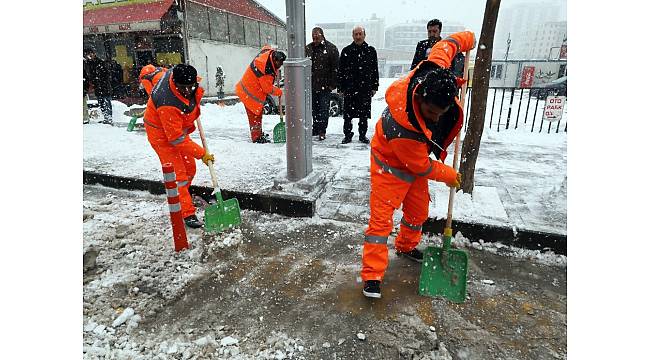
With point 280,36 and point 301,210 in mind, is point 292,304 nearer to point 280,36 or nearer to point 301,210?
point 301,210

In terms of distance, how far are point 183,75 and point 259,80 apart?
311 cm

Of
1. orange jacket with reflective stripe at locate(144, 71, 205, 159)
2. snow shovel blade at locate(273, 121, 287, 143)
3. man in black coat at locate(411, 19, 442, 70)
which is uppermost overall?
man in black coat at locate(411, 19, 442, 70)

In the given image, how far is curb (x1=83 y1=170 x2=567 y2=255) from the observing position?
3177mm

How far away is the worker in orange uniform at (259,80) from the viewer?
6176 mm

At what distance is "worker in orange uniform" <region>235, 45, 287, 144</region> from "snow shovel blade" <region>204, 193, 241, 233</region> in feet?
10.7

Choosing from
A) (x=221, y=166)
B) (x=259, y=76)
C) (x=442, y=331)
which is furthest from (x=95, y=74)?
(x=442, y=331)

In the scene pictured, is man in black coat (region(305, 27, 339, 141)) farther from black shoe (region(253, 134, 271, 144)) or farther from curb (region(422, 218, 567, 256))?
curb (region(422, 218, 567, 256))

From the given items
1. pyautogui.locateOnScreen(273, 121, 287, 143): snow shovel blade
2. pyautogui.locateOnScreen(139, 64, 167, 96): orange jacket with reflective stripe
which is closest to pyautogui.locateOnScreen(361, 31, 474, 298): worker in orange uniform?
pyautogui.locateOnScreen(139, 64, 167, 96): orange jacket with reflective stripe

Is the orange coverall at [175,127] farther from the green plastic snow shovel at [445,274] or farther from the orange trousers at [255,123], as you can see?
the orange trousers at [255,123]

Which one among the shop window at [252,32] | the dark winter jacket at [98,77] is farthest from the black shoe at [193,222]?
the shop window at [252,32]

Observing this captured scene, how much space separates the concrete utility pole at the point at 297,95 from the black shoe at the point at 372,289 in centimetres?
192

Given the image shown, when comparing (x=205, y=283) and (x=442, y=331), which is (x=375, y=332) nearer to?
(x=442, y=331)

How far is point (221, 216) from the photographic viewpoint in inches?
139

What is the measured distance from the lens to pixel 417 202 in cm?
286
